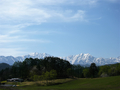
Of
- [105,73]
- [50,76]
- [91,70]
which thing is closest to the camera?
[50,76]

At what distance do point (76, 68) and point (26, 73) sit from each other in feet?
233

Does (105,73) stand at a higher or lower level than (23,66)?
lower

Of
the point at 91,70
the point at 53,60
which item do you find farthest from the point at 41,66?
the point at 91,70

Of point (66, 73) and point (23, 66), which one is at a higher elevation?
point (23, 66)

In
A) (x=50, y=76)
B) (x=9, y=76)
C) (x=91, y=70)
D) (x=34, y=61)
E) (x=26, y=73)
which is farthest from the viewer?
(x=34, y=61)

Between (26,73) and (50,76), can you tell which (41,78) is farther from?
(26,73)

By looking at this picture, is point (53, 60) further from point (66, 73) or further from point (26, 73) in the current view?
point (26, 73)

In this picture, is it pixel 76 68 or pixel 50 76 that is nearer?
pixel 50 76

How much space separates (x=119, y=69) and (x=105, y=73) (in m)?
13.4

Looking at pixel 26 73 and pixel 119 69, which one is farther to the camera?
pixel 26 73

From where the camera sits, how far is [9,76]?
143125 millimetres

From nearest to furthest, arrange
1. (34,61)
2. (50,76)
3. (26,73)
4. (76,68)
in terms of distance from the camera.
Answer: (50,76), (26,73), (34,61), (76,68)

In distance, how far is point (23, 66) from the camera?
144000 millimetres

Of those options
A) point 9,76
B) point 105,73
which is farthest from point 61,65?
point 9,76
